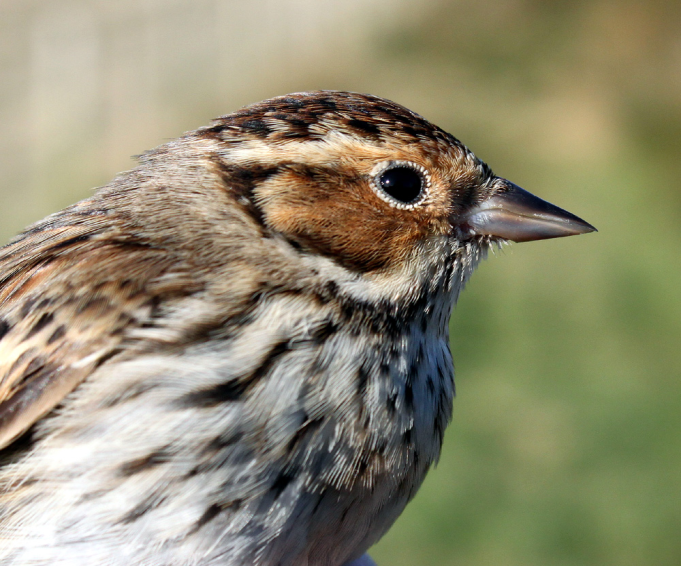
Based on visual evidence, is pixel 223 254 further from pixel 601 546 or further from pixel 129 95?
pixel 129 95

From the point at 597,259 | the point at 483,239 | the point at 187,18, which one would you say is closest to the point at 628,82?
the point at 597,259

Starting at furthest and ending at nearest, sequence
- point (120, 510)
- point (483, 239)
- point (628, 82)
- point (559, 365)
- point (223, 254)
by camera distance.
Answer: point (628, 82)
point (559, 365)
point (483, 239)
point (223, 254)
point (120, 510)

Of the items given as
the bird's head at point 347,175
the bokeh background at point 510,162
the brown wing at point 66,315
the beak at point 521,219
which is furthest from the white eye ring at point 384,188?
the bokeh background at point 510,162

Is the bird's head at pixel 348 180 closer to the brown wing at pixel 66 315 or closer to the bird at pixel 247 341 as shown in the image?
the bird at pixel 247 341

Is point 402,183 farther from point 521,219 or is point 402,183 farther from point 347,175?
point 521,219

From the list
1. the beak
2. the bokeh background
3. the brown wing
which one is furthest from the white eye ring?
the bokeh background

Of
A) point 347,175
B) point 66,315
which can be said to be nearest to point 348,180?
point 347,175
